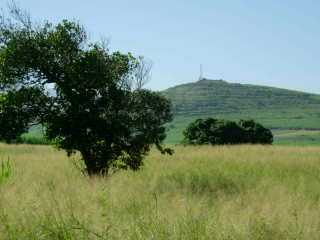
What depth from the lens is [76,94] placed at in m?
14.5

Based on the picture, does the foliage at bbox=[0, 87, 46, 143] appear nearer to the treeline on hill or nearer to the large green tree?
the large green tree

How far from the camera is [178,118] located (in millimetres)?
169000

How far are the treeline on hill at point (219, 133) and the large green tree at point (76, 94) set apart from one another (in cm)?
2782

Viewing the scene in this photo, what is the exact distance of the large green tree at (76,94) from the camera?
1426cm

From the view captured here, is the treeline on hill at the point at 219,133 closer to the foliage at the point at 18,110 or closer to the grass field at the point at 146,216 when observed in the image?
the foliage at the point at 18,110

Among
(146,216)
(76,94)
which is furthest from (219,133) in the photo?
(146,216)

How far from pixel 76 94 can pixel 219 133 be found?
95.8 ft

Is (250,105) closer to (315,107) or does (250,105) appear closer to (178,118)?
(315,107)

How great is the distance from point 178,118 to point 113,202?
526ft

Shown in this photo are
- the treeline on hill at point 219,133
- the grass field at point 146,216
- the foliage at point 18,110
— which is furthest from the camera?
the treeline on hill at point 219,133

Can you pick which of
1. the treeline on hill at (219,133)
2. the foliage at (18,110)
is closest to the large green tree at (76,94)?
the foliage at (18,110)

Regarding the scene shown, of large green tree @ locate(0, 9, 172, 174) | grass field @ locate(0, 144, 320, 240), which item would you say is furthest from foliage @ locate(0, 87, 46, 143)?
grass field @ locate(0, 144, 320, 240)

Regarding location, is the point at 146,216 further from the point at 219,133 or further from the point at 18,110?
the point at 219,133

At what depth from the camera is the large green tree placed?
14.3 meters
